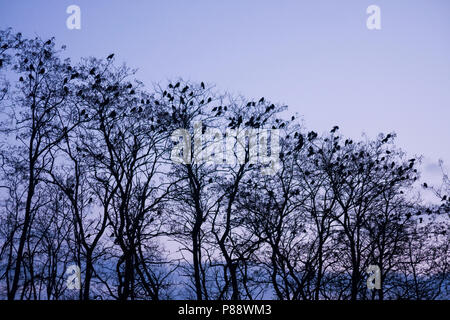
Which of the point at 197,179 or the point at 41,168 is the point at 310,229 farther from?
the point at 41,168

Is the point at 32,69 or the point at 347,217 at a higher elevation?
the point at 32,69

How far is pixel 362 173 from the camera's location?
15945mm

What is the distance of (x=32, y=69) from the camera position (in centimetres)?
1325

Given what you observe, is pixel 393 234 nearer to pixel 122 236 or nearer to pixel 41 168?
pixel 122 236

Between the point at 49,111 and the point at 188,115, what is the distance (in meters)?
5.42
